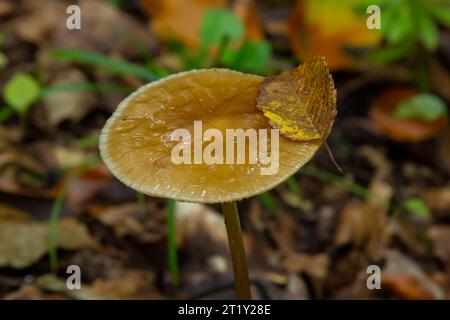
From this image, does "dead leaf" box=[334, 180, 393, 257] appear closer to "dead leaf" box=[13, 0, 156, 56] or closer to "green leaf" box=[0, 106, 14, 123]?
"dead leaf" box=[13, 0, 156, 56]

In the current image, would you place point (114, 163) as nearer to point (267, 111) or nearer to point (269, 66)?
point (267, 111)

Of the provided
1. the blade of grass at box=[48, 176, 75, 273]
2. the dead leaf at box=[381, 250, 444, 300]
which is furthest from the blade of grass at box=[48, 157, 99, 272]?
the dead leaf at box=[381, 250, 444, 300]

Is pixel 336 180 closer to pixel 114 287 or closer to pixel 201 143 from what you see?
pixel 114 287

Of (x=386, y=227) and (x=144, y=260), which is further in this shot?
(x=386, y=227)

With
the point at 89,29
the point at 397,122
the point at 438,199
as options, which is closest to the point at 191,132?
the point at 438,199

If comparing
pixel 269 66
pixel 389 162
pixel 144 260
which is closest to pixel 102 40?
pixel 269 66
